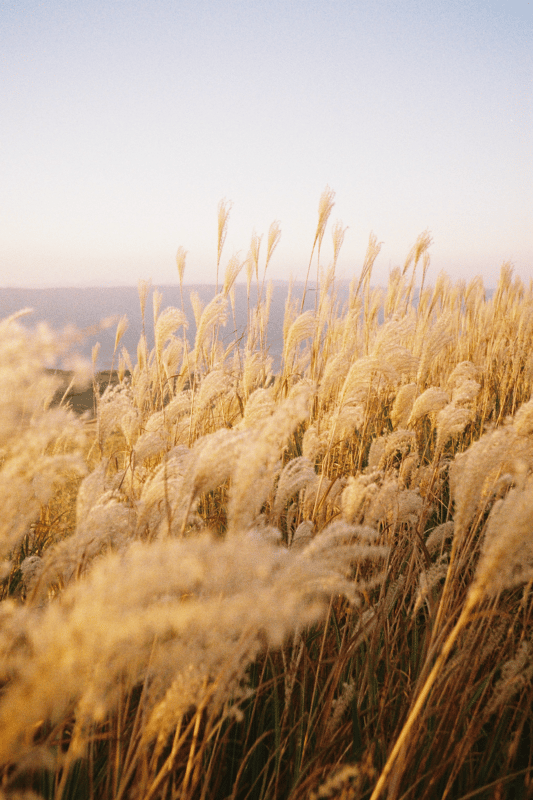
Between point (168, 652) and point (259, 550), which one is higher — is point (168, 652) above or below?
below

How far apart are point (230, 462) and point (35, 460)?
0.52m

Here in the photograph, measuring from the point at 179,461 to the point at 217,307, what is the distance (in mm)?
963

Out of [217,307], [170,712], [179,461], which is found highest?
[217,307]

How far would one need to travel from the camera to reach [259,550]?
2.23ft

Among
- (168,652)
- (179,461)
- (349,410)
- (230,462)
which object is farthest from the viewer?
(349,410)

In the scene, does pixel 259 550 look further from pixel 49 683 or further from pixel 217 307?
pixel 217 307

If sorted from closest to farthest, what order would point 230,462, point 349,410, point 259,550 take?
point 259,550 → point 230,462 → point 349,410

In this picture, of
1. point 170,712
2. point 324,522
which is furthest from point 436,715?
point 170,712

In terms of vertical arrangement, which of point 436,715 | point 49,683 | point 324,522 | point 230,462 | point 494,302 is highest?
point 494,302

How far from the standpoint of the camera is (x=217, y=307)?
2.29 m

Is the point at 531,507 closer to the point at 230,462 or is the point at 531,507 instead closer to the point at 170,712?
the point at 230,462

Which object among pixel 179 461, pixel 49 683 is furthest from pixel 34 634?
pixel 179 461

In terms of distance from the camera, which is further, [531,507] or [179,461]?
[179,461]

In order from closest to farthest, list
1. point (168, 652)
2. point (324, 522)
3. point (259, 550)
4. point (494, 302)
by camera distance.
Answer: point (259, 550), point (168, 652), point (324, 522), point (494, 302)
